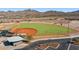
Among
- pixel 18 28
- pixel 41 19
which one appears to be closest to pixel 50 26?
pixel 41 19

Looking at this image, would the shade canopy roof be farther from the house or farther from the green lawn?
the green lawn

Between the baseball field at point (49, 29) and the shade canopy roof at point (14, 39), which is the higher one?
the baseball field at point (49, 29)

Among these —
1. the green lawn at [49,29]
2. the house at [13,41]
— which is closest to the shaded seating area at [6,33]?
the house at [13,41]

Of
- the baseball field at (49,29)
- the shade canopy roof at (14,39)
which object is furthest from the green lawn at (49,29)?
the shade canopy roof at (14,39)

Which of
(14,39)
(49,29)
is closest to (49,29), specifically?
(49,29)

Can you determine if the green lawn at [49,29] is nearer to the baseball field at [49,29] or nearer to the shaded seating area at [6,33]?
the baseball field at [49,29]

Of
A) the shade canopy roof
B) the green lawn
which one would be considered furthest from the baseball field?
the shade canopy roof

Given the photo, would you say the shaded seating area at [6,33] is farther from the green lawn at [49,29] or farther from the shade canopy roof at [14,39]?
the green lawn at [49,29]

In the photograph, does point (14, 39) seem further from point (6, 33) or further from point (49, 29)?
point (49, 29)

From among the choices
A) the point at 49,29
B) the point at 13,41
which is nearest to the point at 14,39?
the point at 13,41

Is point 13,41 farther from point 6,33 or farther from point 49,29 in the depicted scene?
point 49,29
